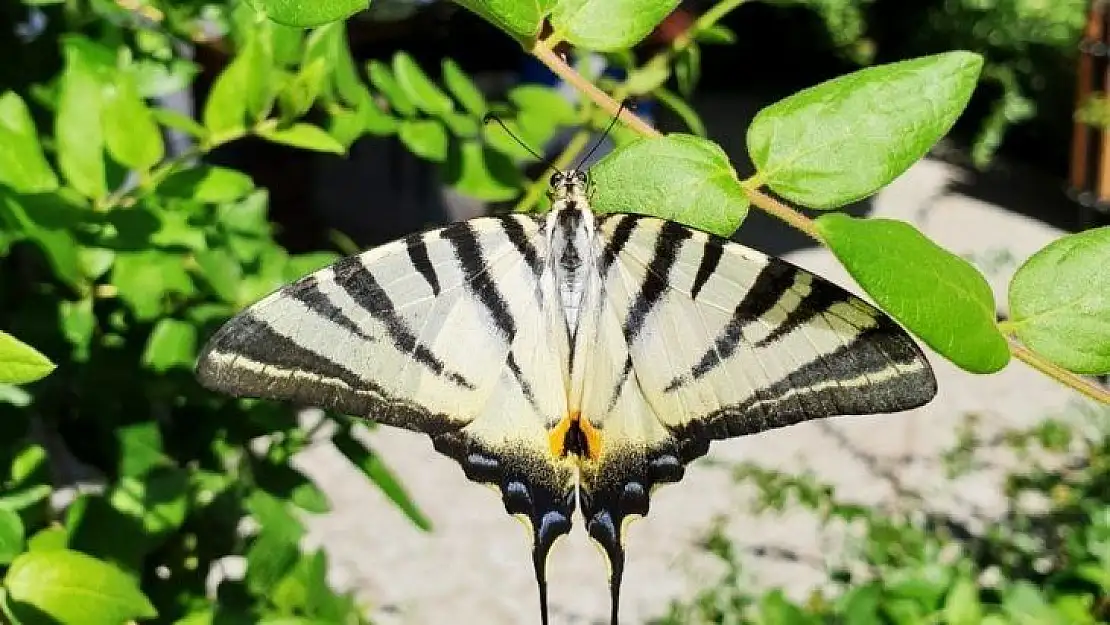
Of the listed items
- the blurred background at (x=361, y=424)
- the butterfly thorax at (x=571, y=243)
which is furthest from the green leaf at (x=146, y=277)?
the butterfly thorax at (x=571, y=243)

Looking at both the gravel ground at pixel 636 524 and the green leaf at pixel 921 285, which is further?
the gravel ground at pixel 636 524

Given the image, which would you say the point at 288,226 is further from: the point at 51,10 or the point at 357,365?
the point at 357,365

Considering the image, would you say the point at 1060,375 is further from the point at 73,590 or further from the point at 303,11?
the point at 73,590

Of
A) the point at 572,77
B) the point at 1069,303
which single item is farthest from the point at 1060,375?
the point at 572,77

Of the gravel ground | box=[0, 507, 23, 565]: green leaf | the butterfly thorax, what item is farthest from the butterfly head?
the gravel ground

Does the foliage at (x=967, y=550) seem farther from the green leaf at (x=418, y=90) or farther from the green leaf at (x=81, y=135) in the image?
the green leaf at (x=81, y=135)

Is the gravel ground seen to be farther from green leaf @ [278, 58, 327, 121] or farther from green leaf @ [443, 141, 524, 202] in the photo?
green leaf @ [278, 58, 327, 121]
